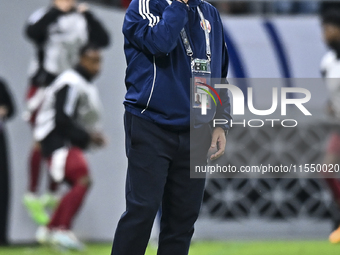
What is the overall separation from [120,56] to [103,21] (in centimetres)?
37

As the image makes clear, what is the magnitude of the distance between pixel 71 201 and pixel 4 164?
814 millimetres

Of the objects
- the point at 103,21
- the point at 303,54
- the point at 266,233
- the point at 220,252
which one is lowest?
the point at 266,233

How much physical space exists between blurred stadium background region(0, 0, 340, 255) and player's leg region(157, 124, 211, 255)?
118 inches

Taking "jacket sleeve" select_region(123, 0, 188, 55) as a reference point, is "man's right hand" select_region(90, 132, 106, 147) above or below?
below

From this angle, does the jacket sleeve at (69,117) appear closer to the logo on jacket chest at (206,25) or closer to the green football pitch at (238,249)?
the green football pitch at (238,249)

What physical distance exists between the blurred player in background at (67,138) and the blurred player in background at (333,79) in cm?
225

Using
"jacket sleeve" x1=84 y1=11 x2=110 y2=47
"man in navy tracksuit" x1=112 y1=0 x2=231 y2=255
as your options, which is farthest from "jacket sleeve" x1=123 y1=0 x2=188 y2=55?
"jacket sleeve" x1=84 y1=11 x2=110 y2=47

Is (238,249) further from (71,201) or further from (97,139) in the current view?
(97,139)

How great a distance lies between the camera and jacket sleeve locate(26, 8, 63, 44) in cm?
489

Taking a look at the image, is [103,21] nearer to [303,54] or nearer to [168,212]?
[303,54]

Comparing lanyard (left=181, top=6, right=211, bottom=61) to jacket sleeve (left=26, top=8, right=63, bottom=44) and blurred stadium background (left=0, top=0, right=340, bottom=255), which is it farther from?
blurred stadium background (left=0, top=0, right=340, bottom=255)

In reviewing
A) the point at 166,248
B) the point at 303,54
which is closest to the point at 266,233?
the point at 303,54

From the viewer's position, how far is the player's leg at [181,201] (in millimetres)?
2146

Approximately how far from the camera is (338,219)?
17.4ft
